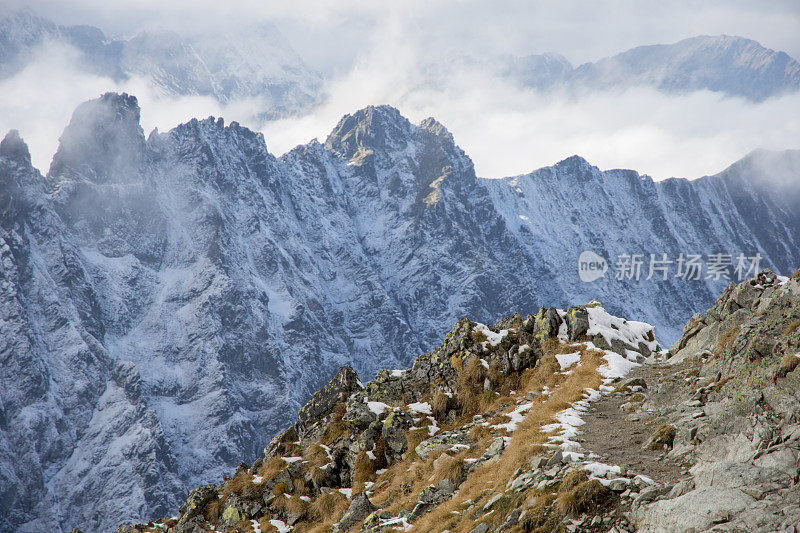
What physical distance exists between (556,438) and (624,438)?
2229mm

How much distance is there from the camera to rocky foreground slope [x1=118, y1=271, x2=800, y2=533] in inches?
620

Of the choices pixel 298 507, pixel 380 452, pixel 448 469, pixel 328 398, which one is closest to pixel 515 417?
pixel 448 469

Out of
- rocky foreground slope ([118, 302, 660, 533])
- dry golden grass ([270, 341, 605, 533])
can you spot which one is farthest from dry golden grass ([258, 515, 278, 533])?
dry golden grass ([270, 341, 605, 533])

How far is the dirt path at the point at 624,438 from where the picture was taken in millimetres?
18134

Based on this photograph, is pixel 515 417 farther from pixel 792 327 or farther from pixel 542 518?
pixel 542 518

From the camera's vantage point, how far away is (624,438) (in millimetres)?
21609

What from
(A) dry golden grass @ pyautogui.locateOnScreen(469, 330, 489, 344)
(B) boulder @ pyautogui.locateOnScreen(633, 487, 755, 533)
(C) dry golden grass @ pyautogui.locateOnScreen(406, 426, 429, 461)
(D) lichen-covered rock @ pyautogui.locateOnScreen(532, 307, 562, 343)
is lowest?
(B) boulder @ pyautogui.locateOnScreen(633, 487, 755, 533)

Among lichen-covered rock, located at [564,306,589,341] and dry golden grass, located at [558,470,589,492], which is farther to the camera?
lichen-covered rock, located at [564,306,589,341]

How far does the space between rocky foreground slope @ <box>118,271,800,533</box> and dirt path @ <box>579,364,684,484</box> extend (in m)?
0.10

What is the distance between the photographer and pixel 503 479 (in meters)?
20.2

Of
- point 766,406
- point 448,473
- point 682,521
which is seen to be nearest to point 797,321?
point 766,406

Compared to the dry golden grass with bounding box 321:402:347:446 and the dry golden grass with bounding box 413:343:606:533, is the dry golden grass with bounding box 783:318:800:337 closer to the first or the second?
the dry golden grass with bounding box 413:343:606:533

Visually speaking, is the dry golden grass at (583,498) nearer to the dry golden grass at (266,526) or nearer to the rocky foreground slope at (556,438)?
the rocky foreground slope at (556,438)

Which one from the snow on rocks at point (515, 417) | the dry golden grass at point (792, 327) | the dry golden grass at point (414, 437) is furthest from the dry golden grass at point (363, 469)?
the dry golden grass at point (792, 327)
